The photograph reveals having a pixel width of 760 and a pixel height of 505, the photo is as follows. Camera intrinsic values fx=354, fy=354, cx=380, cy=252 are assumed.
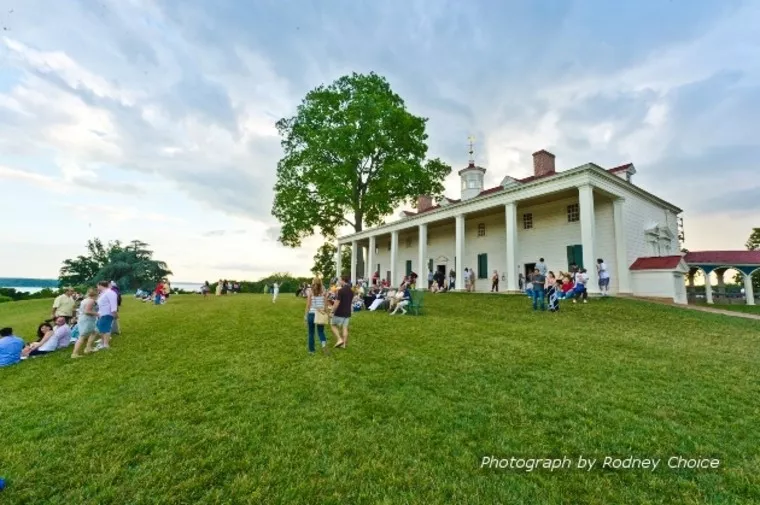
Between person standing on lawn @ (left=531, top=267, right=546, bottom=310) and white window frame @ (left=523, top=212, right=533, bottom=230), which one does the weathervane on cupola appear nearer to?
white window frame @ (left=523, top=212, right=533, bottom=230)

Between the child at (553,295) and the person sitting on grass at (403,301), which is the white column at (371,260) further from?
the child at (553,295)

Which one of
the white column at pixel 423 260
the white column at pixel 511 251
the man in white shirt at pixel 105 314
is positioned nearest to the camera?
the man in white shirt at pixel 105 314

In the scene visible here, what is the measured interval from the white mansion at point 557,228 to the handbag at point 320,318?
1515 centimetres

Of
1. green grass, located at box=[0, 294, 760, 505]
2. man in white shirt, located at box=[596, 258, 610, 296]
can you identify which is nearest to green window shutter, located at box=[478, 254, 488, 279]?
man in white shirt, located at box=[596, 258, 610, 296]

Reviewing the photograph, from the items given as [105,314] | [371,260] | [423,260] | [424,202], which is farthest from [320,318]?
[424,202]

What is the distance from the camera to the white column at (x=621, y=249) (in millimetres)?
19375

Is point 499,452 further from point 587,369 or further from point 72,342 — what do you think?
point 72,342

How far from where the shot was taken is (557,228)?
75.0ft

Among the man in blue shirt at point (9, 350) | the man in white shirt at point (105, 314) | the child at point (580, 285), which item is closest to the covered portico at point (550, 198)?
the child at point (580, 285)

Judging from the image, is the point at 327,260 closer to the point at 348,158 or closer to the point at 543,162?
the point at 348,158

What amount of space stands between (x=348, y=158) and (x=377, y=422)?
27.2 m

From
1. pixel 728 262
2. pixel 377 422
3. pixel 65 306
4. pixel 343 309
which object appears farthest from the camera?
pixel 728 262

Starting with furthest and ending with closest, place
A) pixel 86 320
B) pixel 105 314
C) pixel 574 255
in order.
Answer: pixel 574 255
pixel 105 314
pixel 86 320

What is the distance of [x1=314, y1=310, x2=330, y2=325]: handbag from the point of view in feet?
25.0
